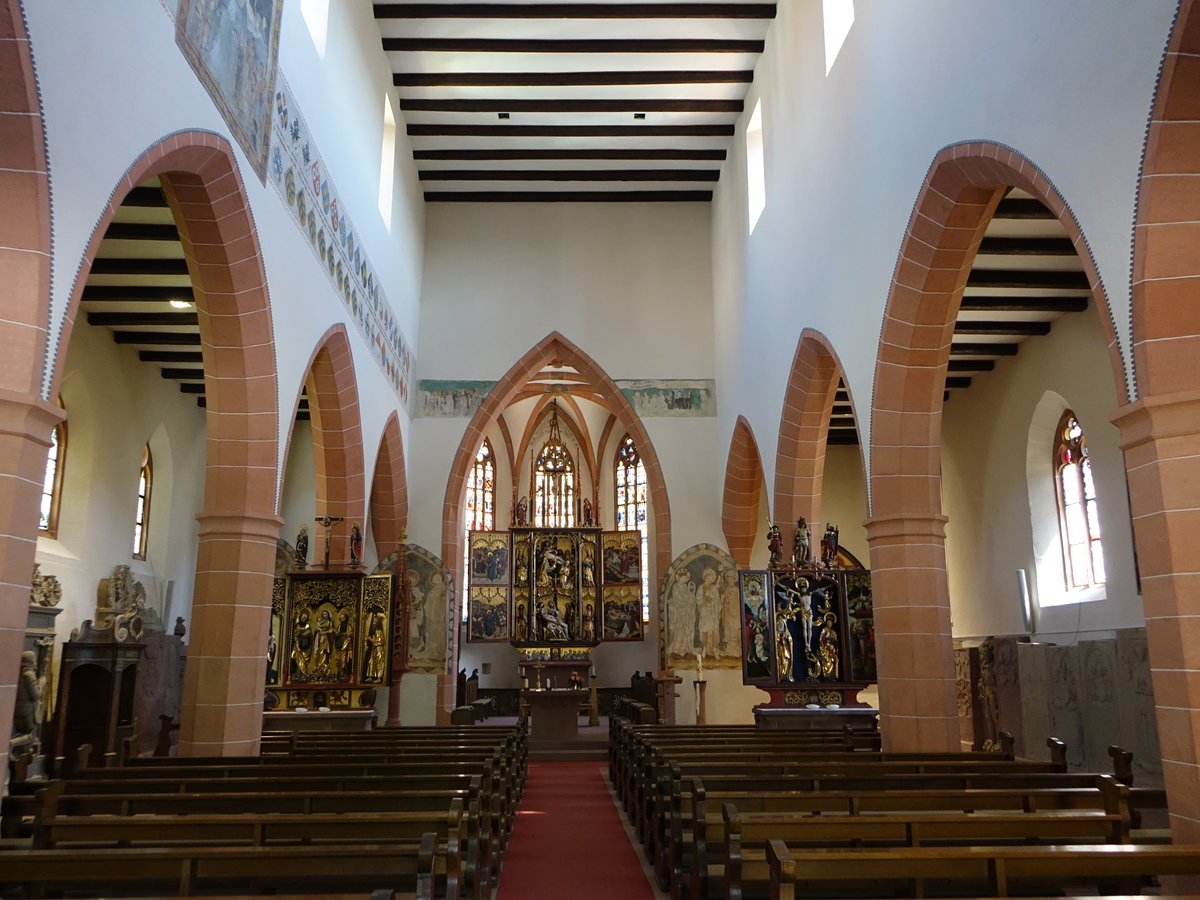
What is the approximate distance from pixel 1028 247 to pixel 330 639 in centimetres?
933

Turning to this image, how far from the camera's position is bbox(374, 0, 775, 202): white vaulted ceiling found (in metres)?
14.0

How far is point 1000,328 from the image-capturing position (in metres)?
14.0

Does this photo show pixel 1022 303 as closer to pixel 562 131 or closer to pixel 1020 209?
pixel 1020 209

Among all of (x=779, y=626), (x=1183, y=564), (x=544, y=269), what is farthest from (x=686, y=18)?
(x=1183, y=564)

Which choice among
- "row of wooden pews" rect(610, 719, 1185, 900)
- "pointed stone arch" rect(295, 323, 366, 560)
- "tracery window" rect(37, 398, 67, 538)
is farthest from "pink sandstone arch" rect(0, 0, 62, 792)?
"tracery window" rect(37, 398, 67, 538)

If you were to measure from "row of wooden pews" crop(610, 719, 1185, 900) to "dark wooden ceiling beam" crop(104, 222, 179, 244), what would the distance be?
726cm

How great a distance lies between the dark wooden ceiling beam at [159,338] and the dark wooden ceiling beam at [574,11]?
5.16 meters

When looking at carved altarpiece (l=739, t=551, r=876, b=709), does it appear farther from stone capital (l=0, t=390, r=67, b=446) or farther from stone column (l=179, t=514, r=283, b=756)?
stone capital (l=0, t=390, r=67, b=446)

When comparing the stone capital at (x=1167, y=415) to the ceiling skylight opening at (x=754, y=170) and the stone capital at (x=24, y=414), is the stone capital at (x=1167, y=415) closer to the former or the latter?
the stone capital at (x=24, y=414)

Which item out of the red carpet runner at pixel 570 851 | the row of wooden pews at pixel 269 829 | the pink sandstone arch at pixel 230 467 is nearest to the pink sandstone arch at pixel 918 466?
the red carpet runner at pixel 570 851

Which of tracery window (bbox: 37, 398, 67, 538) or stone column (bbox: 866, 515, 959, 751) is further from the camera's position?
tracery window (bbox: 37, 398, 67, 538)

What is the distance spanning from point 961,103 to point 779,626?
617 cm

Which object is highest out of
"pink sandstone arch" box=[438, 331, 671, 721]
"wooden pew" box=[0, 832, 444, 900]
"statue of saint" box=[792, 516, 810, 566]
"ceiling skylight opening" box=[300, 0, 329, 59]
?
"ceiling skylight opening" box=[300, 0, 329, 59]

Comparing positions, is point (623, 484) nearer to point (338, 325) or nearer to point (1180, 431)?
point (338, 325)
